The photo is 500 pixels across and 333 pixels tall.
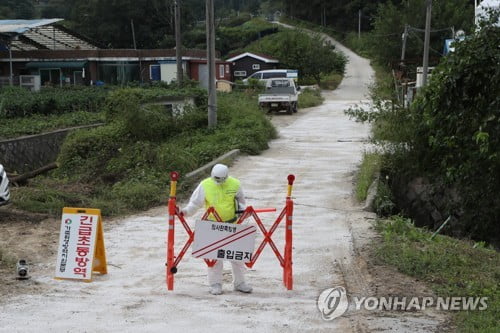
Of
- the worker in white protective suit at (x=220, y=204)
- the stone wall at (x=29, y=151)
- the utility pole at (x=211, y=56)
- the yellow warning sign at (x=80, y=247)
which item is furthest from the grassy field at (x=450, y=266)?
the stone wall at (x=29, y=151)

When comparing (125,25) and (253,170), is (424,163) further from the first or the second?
(125,25)

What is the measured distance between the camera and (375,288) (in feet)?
27.0

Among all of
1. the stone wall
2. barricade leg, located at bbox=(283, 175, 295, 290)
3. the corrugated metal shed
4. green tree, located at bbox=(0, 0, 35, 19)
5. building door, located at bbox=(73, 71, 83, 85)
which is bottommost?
the stone wall

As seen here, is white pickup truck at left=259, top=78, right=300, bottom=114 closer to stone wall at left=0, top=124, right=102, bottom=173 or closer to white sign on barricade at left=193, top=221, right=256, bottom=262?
stone wall at left=0, top=124, right=102, bottom=173

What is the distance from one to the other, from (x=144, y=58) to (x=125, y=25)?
2439cm

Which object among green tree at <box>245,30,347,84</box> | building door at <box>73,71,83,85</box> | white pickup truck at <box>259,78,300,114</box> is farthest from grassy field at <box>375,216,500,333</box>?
green tree at <box>245,30,347,84</box>

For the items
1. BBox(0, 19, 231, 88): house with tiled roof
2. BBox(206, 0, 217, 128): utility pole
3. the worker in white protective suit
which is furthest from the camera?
BBox(0, 19, 231, 88): house with tiled roof

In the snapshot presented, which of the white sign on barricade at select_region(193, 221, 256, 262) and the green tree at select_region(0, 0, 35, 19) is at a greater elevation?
the green tree at select_region(0, 0, 35, 19)

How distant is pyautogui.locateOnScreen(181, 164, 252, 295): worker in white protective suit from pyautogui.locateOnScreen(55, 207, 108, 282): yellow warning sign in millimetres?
1482

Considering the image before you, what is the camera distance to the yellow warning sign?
876 cm

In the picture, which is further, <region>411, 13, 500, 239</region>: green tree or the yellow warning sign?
<region>411, 13, 500, 239</region>: green tree

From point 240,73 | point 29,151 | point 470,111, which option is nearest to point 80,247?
point 470,111

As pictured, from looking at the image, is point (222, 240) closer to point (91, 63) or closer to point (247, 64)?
point (91, 63)

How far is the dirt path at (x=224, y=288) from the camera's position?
7.05m
